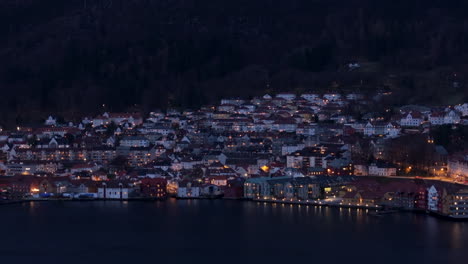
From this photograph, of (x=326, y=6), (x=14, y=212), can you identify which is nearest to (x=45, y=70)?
(x=326, y=6)

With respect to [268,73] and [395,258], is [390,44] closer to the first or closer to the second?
[268,73]

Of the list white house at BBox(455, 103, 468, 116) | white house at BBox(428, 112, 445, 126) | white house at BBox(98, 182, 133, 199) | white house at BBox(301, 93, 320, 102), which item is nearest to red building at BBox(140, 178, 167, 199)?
white house at BBox(98, 182, 133, 199)

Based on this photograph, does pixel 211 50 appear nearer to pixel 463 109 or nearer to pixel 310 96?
pixel 310 96

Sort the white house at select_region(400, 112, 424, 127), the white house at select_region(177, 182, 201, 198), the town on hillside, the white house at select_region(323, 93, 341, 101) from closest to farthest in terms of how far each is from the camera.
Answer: the town on hillside < the white house at select_region(177, 182, 201, 198) < the white house at select_region(400, 112, 424, 127) < the white house at select_region(323, 93, 341, 101)

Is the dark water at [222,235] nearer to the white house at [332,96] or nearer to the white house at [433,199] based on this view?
the white house at [433,199]

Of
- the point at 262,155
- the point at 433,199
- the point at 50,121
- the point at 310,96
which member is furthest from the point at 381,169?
the point at 50,121

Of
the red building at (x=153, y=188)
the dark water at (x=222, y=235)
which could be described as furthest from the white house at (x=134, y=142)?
the dark water at (x=222, y=235)

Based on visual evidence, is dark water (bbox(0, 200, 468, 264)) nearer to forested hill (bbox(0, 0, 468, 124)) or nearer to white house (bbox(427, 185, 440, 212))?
white house (bbox(427, 185, 440, 212))
